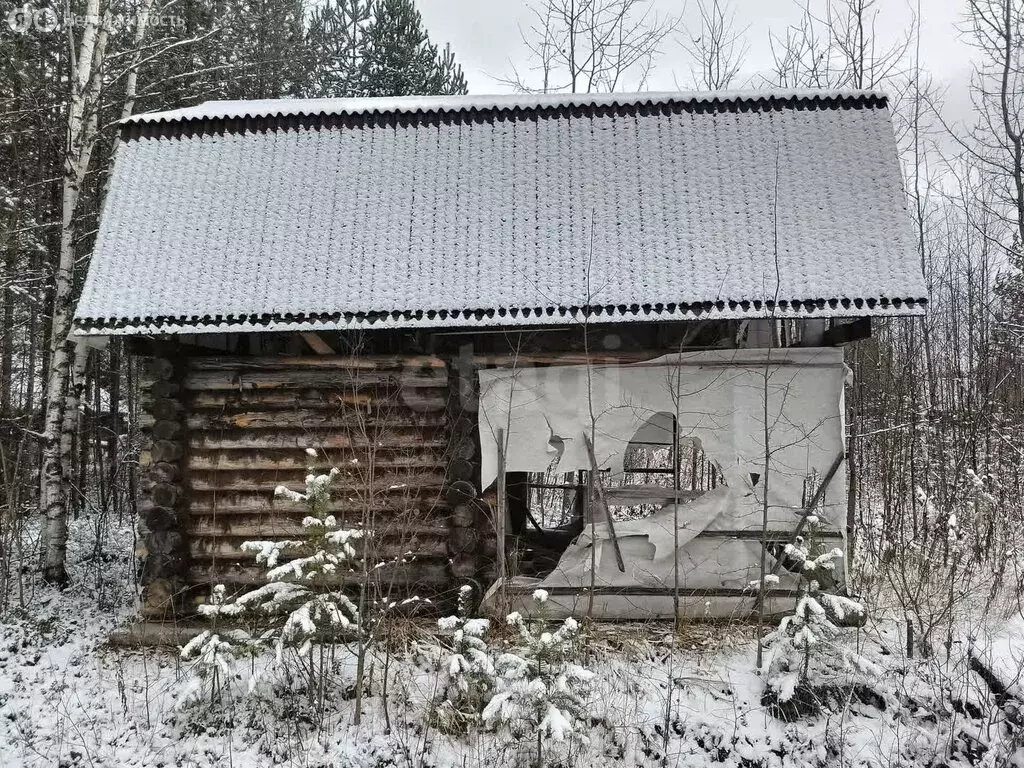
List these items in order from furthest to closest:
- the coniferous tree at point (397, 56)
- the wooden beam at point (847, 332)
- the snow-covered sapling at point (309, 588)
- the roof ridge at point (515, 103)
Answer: the coniferous tree at point (397, 56) < the roof ridge at point (515, 103) < the wooden beam at point (847, 332) < the snow-covered sapling at point (309, 588)

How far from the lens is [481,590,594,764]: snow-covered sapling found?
440cm

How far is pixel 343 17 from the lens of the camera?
62.7 feet

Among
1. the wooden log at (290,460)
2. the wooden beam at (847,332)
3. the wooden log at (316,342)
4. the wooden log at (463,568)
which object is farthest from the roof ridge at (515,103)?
the wooden log at (463,568)

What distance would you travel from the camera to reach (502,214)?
271 inches

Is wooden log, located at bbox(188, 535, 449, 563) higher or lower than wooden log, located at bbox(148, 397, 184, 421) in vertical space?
lower

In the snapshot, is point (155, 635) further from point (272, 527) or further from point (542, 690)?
point (542, 690)

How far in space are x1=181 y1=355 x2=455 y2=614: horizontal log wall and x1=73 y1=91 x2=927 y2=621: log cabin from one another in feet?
0.08

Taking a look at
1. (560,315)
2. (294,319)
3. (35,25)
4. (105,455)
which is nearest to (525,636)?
(560,315)

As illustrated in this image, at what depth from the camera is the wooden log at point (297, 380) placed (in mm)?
6551

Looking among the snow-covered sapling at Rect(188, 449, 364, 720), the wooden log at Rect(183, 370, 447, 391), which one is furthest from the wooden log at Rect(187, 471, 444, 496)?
the snow-covered sapling at Rect(188, 449, 364, 720)

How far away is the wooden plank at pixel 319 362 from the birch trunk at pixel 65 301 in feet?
8.69

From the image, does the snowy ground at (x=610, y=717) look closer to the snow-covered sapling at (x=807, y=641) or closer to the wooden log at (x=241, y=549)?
the snow-covered sapling at (x=807, y=641)

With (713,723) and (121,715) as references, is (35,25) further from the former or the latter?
(713,723)

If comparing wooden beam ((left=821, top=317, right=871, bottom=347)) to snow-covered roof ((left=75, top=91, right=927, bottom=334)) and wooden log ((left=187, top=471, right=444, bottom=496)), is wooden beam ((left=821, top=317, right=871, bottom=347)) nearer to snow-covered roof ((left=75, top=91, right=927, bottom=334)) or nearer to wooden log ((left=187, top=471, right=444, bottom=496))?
snow-covered roof ((left=75, top=91, right=927, bottom=334))
